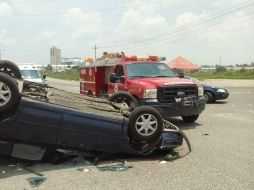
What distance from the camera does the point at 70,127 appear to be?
7434 millimetres

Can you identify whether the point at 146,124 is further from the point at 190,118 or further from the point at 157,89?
the point at 190,118

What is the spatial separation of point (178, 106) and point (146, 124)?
410 cm

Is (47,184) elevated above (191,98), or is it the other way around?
(191,98)

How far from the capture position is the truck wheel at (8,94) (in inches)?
276

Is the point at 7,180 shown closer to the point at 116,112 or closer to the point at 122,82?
the point at 116,112

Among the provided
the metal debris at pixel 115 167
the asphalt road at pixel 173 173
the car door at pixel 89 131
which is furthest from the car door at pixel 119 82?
the metal debris at pixel 115 167

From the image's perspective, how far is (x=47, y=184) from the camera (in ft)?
21.5

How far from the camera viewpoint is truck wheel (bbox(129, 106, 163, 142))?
26.0ft

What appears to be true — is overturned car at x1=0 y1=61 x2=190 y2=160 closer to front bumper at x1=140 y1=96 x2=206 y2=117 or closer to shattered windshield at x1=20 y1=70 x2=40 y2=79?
front bumper at x1=140 y1=96 x2=206 y2=117

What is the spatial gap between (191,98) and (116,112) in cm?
443

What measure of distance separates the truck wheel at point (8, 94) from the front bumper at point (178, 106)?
524 cm

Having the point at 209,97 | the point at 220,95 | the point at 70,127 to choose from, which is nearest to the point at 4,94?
the point at 70,127

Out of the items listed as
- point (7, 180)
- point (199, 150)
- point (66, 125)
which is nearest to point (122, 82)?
point (199, 150)

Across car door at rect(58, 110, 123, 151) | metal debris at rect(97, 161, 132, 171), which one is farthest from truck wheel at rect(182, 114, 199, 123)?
metal debris at rect(97, 161, 132, 171)
